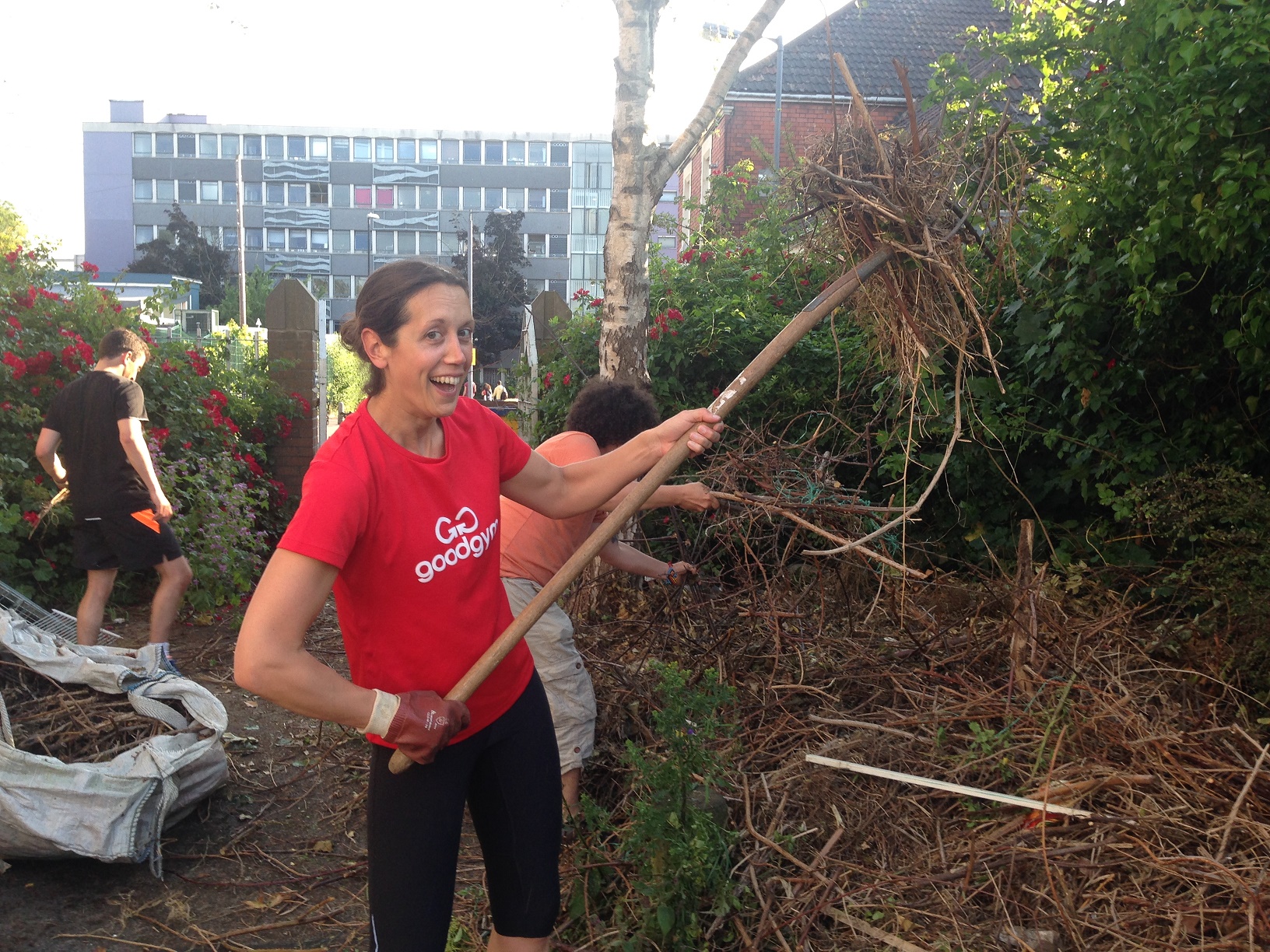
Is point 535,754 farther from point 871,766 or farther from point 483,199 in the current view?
point 483,199

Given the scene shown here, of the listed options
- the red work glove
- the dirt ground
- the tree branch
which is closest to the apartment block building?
the tree branch

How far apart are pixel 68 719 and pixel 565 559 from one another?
2068 millimetres

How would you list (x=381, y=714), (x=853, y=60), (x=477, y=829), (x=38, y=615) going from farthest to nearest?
(x=853, y=60) < (x=38, y=615) < (x=477, y=829) < (x=381, y=714)

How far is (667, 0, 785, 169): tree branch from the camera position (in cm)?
606

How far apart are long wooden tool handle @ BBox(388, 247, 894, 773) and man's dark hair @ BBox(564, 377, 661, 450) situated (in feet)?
3.02

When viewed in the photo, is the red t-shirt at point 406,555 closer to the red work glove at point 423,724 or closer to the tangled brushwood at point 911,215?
the red work glove at point 423,724

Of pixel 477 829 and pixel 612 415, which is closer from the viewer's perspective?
pixel 477 829

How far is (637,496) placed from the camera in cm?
252

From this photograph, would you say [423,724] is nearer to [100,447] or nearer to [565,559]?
[565,559]

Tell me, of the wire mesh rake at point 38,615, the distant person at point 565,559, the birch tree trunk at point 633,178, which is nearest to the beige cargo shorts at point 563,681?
the distant person at point 565,559

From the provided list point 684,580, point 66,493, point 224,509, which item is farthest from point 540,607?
point 224,509

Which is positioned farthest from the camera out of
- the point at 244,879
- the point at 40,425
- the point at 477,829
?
the point at 40,425

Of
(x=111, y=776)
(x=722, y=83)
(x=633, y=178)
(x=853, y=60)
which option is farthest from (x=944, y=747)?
(x=853, y=60)

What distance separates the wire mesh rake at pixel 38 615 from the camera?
5.04 metres
